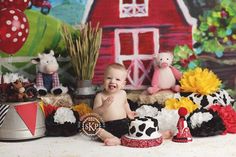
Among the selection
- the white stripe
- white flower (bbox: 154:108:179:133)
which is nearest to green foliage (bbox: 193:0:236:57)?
white flower (bbox: 154:108:179:133)

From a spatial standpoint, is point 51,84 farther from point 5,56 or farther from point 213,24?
point 213,24

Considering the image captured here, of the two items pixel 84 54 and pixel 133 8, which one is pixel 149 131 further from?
pixel 133 8

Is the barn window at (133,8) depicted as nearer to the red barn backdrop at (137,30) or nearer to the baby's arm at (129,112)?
the red barn backdrop at (137,30)

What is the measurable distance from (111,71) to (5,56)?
445 mm

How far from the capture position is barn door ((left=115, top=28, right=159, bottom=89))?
1.80 m

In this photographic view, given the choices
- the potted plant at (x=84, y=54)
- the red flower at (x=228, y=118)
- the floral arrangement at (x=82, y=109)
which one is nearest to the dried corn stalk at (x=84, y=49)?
the potted plant at (x=84, y=54)

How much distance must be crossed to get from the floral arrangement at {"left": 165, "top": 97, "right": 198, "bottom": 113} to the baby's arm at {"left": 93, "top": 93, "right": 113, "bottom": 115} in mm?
222

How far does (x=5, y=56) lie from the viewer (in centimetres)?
174

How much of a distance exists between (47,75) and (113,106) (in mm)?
306

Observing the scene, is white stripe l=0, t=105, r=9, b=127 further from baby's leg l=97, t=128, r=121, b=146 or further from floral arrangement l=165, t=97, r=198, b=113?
floral arrangement l=165, t=97, r=198, b=113

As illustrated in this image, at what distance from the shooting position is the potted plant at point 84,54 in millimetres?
1671

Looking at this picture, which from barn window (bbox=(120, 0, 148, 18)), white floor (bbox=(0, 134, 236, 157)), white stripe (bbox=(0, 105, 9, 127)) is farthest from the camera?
barn window (bbox=(120, 0, 148, 18))

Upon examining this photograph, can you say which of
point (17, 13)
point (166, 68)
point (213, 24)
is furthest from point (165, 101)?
point (17, 13)

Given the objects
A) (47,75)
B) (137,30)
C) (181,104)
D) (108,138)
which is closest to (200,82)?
(181,104)
